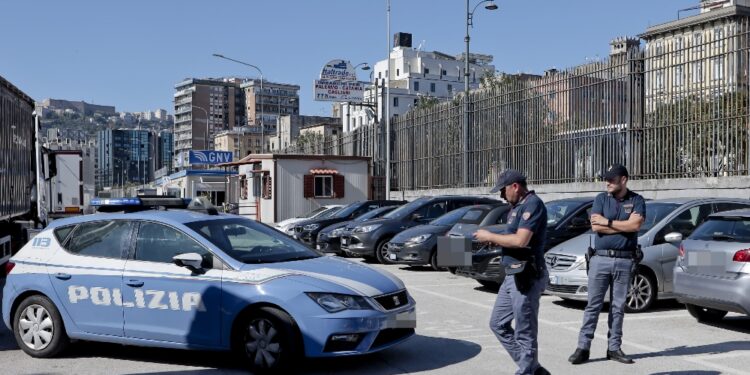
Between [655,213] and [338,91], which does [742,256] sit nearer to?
[655,213]

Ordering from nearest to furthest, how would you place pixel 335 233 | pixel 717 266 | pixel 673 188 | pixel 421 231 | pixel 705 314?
pixel 717 266
pixel 705 314
pixel 421 231
pixel 673 188
pixel 335 233

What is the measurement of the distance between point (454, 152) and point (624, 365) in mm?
18458

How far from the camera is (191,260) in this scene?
656 cm

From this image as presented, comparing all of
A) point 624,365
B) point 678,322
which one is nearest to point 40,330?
point 624,365

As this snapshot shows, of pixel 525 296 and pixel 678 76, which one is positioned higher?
pixel 678 76

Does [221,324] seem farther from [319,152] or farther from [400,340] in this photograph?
[319,152]

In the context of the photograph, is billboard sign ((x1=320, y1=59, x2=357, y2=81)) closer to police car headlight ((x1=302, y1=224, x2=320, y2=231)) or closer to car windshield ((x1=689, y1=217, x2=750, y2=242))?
police car headlight ((x1=302, y1=224, x2=320, y2=231))

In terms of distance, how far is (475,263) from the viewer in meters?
11.4

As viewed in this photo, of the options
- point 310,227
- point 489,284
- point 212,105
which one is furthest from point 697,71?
point 212,105

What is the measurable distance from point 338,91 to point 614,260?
3344 cm

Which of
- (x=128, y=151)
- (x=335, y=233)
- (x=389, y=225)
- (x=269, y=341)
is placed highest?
(x=128, y=151)

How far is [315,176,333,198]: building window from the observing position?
1286 inches

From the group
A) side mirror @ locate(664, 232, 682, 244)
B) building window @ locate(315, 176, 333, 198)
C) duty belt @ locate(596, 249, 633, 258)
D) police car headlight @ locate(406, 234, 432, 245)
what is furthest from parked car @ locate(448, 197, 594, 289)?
building window @ locate(315, 176, 333, 198)

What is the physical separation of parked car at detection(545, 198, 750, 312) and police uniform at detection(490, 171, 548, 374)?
428 centimetres
